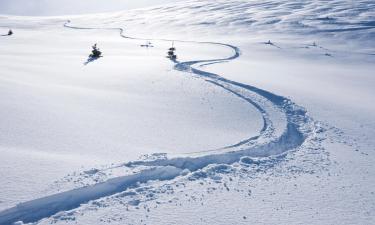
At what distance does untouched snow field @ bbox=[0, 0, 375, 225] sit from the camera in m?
5.72

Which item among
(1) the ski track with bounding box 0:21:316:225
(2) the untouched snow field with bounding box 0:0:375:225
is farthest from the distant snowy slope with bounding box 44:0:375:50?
(1) the ski track with bounding box 0:21:316:225

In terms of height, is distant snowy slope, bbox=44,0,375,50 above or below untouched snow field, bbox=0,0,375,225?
above

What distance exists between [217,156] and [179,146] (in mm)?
725

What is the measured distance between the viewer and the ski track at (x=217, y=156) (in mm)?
5430

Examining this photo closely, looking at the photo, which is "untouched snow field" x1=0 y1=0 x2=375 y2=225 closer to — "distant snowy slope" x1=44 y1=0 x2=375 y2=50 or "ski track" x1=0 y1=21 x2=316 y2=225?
"ski track" x1=0 y1=21 x2=316 y2=225

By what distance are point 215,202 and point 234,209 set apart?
315mm

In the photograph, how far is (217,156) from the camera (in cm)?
752

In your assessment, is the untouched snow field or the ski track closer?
the ski track

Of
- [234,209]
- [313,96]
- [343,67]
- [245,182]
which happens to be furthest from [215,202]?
[343,67]

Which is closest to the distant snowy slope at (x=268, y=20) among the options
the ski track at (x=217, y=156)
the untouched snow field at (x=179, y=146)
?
the untouched snow field at (x=179, y=146)

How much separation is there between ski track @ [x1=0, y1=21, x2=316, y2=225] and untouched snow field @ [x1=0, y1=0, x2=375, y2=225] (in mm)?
20

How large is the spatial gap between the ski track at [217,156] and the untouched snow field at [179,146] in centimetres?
2

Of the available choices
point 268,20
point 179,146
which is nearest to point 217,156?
point 179,146

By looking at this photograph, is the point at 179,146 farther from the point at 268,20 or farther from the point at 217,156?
the point at 268,20
